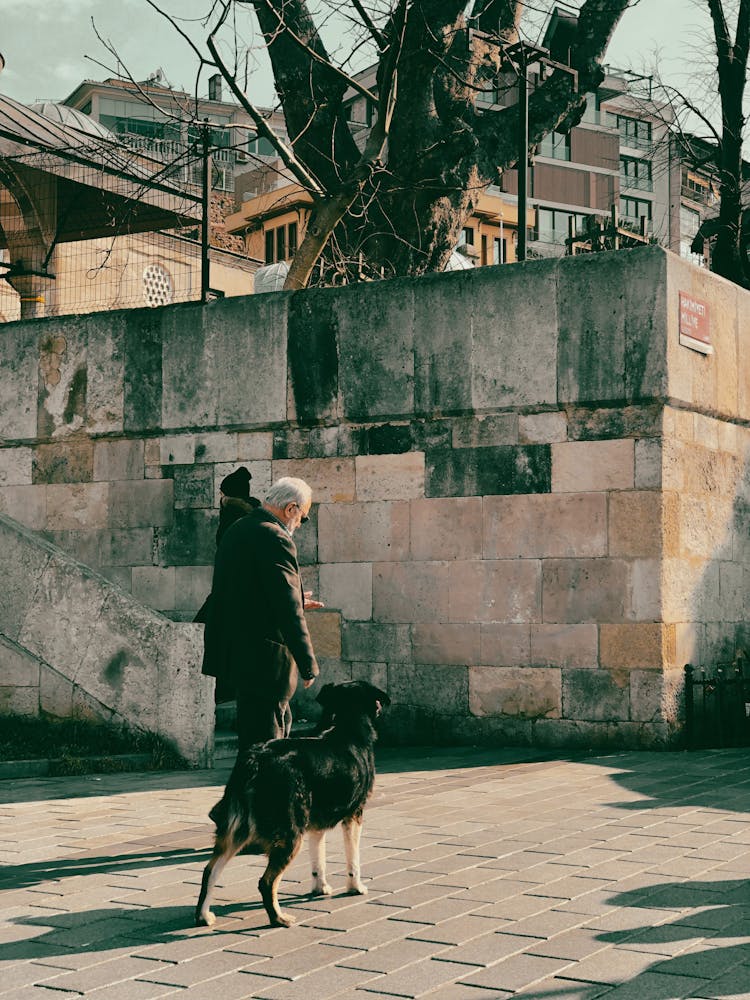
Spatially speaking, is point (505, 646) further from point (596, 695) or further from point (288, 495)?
point (288, 495)

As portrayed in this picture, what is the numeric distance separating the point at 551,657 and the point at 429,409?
7.26ft

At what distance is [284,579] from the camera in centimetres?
605

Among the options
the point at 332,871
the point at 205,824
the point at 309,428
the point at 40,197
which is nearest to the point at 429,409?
the point at 309,428

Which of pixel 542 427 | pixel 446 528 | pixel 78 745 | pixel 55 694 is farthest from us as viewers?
pixel 446 528

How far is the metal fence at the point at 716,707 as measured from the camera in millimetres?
10016

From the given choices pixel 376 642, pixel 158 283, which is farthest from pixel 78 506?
pixel 158 283

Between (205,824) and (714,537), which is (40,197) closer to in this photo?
(714,537)

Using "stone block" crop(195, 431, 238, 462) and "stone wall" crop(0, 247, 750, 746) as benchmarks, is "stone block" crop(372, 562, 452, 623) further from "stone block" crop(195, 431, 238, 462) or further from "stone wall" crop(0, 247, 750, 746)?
"stone block" crop(195, 431, 238, 462)

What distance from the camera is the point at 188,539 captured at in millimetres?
11570

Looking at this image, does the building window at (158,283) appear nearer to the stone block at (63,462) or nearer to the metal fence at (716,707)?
the stone block at (63,462)

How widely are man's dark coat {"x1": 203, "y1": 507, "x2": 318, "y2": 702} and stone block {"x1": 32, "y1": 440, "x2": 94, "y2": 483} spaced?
6124 mm

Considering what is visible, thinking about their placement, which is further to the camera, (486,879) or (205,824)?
(205,824)

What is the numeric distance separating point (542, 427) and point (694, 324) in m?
1.46

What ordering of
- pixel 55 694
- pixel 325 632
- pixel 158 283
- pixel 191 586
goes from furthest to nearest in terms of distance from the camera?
pixel 158 283, pixel 191 586, pixel 325 632, pixel 55 694
